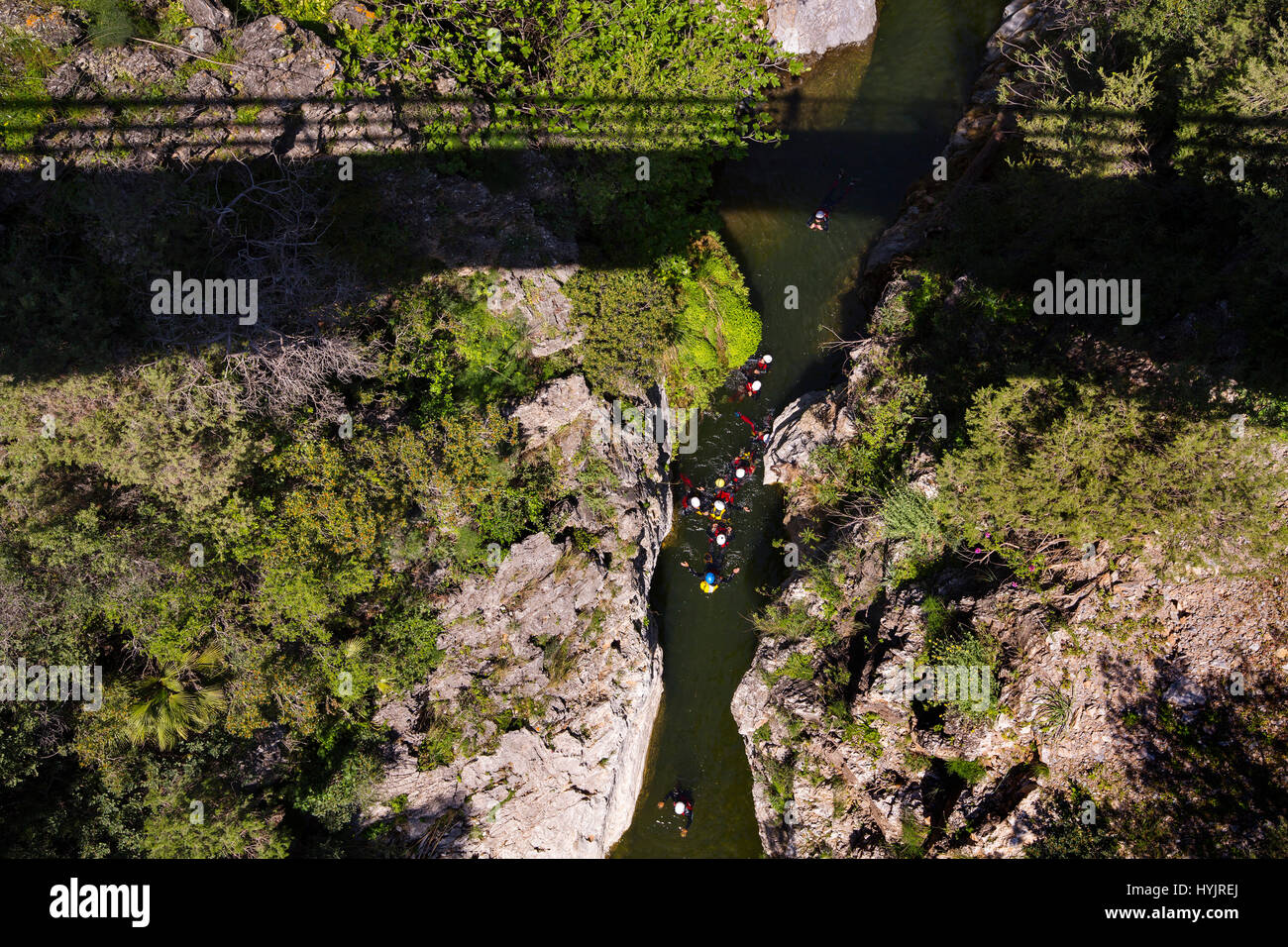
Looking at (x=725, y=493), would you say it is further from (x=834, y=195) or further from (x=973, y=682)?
(x=834, y=195)

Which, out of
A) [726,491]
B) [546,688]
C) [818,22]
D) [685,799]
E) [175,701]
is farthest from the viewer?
[726,491]

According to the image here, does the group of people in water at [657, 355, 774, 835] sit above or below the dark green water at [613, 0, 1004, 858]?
below

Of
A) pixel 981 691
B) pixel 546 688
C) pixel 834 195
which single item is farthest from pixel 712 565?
pixel 834 195

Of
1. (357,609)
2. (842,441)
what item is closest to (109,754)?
(357,609)

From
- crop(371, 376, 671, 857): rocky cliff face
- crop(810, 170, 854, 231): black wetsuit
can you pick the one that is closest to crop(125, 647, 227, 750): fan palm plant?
crop(371, 376, 671, 857): rocky cliff face

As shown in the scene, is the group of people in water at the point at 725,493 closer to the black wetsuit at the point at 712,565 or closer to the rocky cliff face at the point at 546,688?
the black wetsuit at the point at 712,565

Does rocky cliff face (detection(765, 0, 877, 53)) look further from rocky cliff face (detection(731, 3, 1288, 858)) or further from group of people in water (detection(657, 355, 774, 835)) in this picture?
group of people in water (detection(657, 355, 774, 835))
